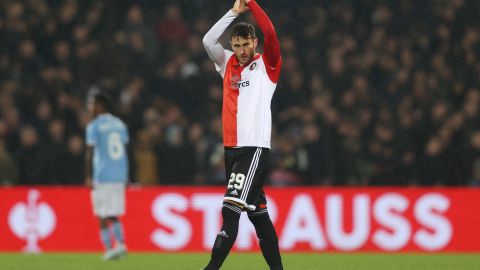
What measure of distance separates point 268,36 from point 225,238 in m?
1.47

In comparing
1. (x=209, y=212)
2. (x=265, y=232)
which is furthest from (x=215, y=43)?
(x=209, y=212)

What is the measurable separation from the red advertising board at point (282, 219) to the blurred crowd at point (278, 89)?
569mm

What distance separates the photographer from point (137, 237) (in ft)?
46.6

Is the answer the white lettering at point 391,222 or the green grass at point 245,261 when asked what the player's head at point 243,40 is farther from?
the white lettering at point 391,222

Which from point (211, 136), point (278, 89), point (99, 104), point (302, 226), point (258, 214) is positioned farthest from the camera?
point (278, 89)

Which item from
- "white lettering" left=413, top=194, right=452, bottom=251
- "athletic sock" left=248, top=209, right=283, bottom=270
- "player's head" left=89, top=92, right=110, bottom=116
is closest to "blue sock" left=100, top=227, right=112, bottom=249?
"player's head" left=89, top=92, right=110, bottom=116

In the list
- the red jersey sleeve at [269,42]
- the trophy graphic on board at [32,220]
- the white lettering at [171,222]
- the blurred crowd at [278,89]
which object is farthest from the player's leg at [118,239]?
the red jersey sleeve at [269,42]

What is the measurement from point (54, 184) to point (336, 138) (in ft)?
13.2

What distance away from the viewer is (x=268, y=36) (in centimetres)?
751

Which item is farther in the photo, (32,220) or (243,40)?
(32,220)

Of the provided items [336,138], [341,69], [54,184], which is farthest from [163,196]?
[341,69]

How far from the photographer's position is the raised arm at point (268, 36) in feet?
24.6

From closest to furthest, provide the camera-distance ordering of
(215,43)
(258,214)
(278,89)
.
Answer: (258,214)
(215,43)
(278,89)

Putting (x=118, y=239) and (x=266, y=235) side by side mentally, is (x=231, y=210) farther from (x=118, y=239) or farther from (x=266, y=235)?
(x=118, y=239)
